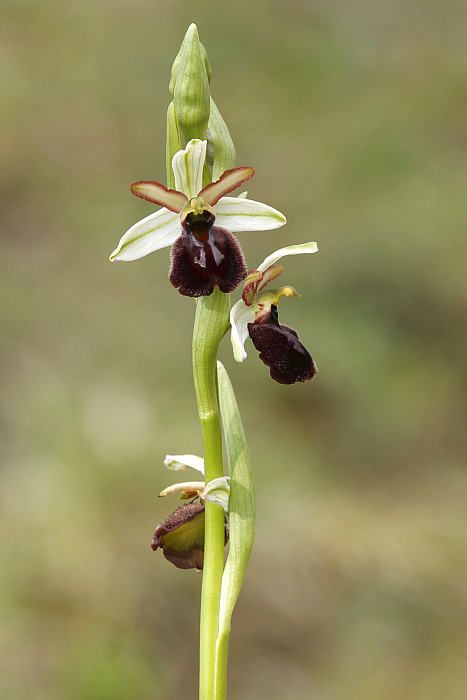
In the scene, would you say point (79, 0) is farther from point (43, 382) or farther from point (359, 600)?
point (359, 600)

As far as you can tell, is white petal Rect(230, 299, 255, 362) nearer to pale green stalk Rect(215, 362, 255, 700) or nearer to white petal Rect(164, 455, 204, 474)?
pale green stalk Rect(215, 362, 255, 700)

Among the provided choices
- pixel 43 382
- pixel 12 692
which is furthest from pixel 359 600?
pixel 43 382

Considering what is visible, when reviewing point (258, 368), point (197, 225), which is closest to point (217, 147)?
point (197, 225)

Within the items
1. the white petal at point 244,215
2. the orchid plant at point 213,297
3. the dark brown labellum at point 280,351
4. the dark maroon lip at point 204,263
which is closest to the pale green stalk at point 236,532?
the orchid plant at point 213,297

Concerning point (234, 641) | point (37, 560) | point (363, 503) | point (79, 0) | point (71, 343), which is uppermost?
point (79, 0)

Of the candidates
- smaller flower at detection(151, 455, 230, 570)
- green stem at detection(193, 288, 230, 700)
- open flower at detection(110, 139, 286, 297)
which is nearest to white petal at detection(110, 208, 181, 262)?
open flower at detection(110, 139, 286, 297)

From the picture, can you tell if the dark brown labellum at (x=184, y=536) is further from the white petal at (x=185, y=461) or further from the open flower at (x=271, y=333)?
the open flower at (x=271, y=333)

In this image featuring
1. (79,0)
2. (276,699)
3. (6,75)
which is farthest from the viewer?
(79,0)

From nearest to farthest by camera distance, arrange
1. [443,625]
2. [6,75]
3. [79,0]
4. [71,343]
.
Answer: [443,625]
[71,343]
[6,75]
[79,0]
